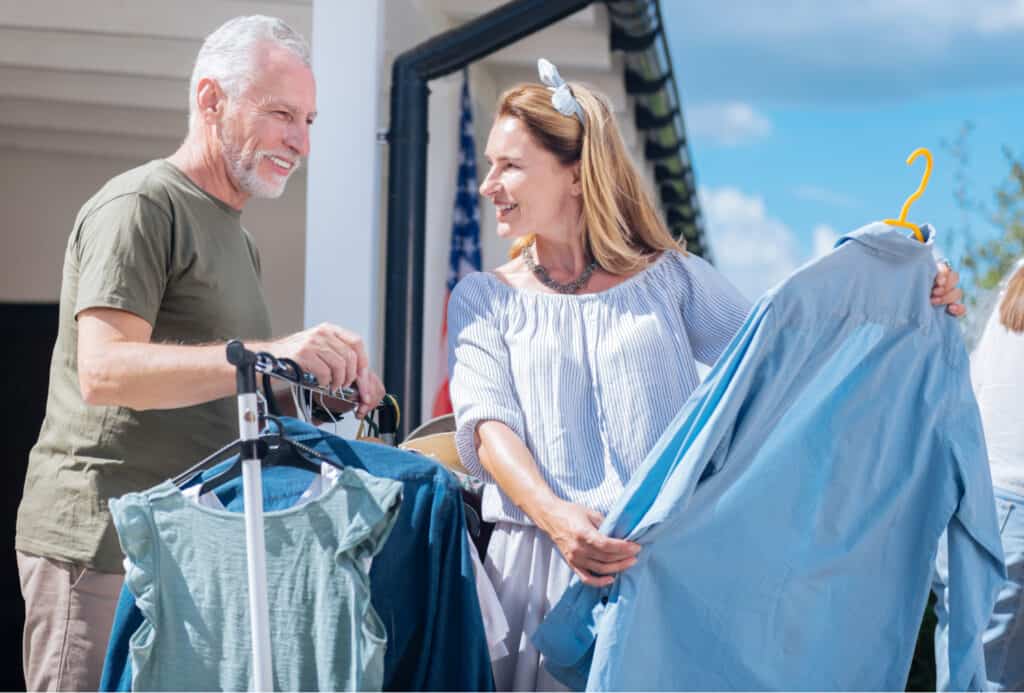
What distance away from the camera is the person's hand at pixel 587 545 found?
1940 mm

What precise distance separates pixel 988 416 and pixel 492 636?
1672 millimetres

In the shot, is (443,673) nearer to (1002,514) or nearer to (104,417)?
(104,417)

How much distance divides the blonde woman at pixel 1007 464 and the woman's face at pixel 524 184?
1.34m

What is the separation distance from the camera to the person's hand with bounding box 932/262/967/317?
85.1 inches

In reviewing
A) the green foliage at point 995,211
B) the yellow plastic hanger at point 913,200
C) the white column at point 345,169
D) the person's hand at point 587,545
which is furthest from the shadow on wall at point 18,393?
the green foliage at point 995,211

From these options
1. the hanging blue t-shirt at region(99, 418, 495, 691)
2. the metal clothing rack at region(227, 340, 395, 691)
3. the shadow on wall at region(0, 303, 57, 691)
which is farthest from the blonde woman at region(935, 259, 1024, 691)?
the shadow on wall at region(0, 303, 57, 691)

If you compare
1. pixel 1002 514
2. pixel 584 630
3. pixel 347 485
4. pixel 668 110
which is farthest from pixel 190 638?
pixel 668 110

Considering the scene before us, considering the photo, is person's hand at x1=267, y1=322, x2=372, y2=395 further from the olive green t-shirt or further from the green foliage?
the green foliage

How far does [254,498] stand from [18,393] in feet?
14.0

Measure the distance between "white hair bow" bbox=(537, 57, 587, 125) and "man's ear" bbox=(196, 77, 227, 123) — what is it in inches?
24.2

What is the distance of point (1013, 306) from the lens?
3129 mm

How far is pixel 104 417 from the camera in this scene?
7.34 feet

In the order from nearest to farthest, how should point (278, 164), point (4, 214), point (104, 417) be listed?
point (104, 417) → point (278, 164) → point (4, 214)

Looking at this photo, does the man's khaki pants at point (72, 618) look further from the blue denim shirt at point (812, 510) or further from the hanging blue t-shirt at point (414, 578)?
the blue denim shirt at point (812, 510)
